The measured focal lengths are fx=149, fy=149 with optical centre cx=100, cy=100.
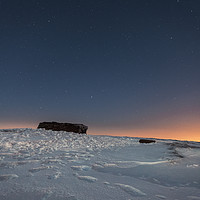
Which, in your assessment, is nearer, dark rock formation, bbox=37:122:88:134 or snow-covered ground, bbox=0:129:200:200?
snow-covered ground, bbox=0:129:200:200

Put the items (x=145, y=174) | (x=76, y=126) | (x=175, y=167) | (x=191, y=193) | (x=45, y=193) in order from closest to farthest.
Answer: (x=45, y=193), (x=191, y=193), (x=145, y=174), (x=175, y=167), (x=76, y=126)

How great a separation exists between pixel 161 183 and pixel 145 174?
0.39m

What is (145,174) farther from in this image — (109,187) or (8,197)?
(8,197)

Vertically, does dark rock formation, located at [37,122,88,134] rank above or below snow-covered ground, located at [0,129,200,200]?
above

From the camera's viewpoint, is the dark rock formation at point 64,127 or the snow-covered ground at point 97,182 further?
the dark rock formation at point 64,127

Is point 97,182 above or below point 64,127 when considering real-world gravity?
below

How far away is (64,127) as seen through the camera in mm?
13188

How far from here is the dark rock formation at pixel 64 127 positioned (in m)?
13.0

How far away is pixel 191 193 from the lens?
1882mm

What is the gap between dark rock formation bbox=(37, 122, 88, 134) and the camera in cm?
1296

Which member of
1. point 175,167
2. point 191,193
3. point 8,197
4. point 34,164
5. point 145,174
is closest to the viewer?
point 8,197

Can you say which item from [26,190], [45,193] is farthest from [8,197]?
[45,193]

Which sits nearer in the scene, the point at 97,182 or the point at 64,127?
the point at 97,182

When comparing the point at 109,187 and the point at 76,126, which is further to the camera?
the point at 76,126
